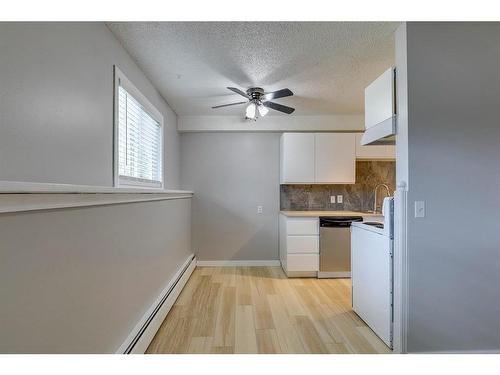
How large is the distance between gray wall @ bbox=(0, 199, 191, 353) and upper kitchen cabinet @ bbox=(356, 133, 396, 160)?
10.2ft

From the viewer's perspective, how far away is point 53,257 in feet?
3.61

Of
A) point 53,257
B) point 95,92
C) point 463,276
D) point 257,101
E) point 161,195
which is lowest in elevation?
point 463,276

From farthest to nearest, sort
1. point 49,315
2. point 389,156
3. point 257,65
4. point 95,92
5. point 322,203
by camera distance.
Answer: point 322,203 < point 389,156 < point 257,65 < point 95,92 < point 49,315

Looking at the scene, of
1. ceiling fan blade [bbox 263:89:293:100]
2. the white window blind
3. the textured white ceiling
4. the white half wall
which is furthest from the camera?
the white half wall

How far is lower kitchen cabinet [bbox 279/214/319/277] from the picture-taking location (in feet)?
12.5

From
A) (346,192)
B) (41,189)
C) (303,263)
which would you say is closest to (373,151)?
(346,192)

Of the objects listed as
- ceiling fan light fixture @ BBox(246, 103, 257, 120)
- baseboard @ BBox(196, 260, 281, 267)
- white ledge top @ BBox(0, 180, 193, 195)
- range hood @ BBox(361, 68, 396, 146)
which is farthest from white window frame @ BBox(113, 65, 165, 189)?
range hood @ BBox(361, 68, 396, 146)

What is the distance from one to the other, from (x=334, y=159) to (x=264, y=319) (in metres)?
2.48

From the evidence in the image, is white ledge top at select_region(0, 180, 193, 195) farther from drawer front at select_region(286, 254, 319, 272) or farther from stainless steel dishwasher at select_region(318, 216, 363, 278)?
stainless steel dishwasher at select_region(318, 216, 363, 278)

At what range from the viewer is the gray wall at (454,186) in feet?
6.24

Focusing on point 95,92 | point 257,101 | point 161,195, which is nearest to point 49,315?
point 95,92

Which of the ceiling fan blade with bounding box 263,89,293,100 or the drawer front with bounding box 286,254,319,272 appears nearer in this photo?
the ceiling fan blade with bounding box 263,89,293,100

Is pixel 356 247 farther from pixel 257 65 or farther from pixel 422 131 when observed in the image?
pixel 257 65

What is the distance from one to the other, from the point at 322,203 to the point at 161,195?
266 cm
